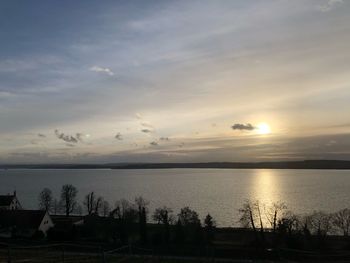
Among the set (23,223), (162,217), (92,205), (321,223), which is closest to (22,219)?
(23,223)

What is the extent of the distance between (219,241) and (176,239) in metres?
5.50

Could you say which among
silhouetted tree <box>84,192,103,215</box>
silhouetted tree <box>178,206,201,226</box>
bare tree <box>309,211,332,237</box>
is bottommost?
bare tree <box>309,211,332,237</box>

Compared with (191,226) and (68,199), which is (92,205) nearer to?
(68,199)

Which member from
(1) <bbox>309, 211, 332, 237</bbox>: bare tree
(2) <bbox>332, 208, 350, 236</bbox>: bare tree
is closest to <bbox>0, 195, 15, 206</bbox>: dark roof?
(1) <bbox>309, 211, 332, 237</bbox>: bare tree

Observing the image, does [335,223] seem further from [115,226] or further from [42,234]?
[42,234]

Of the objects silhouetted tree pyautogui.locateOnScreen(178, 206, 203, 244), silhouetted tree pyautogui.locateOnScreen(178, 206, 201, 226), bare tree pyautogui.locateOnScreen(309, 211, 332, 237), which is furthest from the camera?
bare tree pyautogui.locateOnScreen(309, 211, 332, 237)

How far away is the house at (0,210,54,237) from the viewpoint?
156 feet

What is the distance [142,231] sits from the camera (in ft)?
149

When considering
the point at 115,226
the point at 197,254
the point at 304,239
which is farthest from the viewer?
the point at 115,226

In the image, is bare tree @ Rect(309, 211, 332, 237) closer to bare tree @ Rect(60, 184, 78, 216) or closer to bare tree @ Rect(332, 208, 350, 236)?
bare tree @ Rect(332, 208, 350, 236)

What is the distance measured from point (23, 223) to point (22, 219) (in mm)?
648

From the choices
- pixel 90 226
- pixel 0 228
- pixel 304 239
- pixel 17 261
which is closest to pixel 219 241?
pixel 304 239

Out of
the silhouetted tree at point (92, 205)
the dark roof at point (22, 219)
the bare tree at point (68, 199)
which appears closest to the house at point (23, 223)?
the dark roof at point (22, 219)

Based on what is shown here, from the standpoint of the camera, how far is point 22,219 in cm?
4934
